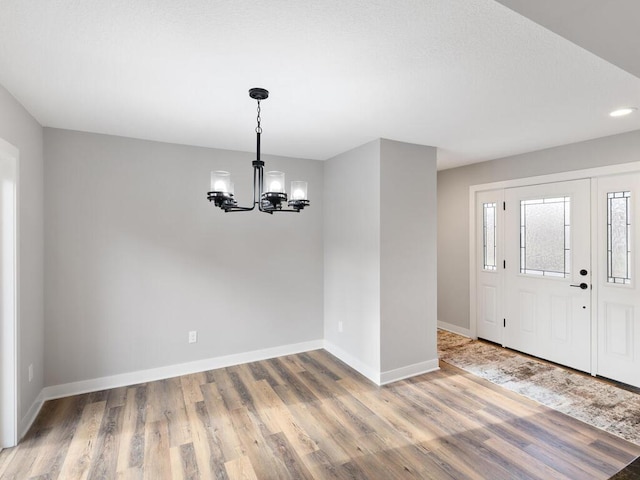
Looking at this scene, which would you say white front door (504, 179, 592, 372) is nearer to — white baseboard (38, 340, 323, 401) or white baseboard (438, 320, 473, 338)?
white baseboard (438, 320, 473, 338)

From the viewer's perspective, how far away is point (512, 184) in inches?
167

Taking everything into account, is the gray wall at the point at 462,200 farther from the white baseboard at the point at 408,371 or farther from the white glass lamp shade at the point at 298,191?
the white glass lamp shade at the point at 298,191

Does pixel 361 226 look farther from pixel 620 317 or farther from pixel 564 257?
pixel 620 317

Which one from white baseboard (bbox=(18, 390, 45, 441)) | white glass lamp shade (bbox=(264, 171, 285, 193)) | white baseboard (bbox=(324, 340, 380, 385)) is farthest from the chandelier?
white baseboard (bbox=(18, 390, 45, 441))

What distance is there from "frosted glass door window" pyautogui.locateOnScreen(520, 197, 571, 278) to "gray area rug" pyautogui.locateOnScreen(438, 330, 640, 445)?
3.52 feet

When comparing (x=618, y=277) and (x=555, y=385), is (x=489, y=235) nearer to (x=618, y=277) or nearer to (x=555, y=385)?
(x=618, y=277)

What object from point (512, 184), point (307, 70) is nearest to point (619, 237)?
point (512, 184)

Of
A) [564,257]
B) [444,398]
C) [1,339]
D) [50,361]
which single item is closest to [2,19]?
[1,339]

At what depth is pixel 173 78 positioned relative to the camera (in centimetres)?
213

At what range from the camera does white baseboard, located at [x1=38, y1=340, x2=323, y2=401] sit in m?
3.20

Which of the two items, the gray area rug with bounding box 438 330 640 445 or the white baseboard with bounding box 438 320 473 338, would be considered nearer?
the gray area rug with bounding box 438 330 640 445

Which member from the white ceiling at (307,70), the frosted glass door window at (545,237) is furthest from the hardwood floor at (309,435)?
the white ceiling at (307,70)

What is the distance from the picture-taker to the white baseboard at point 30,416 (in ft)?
8.32

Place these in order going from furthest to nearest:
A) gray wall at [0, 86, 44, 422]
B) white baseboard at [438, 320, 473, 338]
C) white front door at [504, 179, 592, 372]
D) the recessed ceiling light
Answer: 1. white baseboard at [438, 320, 473, 338]
2. white front door at [504, 179, 592, 372]
3. the recessed ceiling light
4. gray wall at [0, 86, 44, 422]
